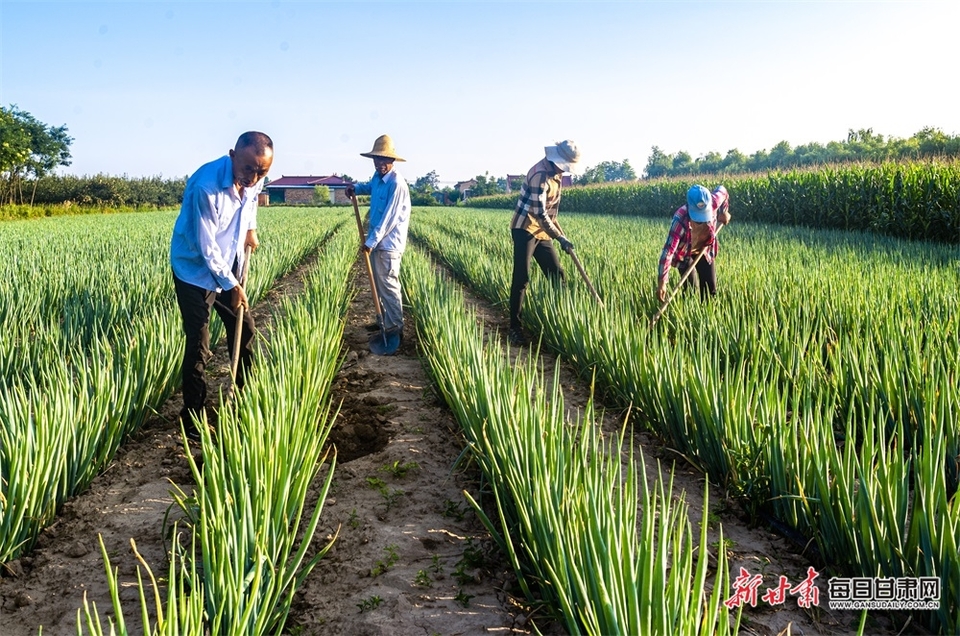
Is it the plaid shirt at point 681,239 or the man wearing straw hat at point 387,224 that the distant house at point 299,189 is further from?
the plaid shirt at point 681,239

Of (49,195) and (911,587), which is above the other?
(49,195)

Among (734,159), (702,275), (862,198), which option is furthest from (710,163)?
(702,275)

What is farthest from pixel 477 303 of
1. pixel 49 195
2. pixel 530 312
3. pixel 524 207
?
pixel 49 195

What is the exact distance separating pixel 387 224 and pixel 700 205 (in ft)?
7.03

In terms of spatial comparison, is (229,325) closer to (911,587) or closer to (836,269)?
(911,587)

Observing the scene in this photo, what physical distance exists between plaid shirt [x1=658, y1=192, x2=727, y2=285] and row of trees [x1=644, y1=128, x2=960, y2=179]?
1295 centimetres

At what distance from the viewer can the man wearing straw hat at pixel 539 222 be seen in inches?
180

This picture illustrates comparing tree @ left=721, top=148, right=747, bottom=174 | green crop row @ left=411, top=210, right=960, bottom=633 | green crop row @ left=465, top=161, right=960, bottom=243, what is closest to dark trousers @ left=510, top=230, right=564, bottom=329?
green crop row @ left=411, top=210, right=960, bottom=633

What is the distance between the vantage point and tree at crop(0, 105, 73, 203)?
2947cm

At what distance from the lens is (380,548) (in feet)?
7.39

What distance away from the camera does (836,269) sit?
5.79m

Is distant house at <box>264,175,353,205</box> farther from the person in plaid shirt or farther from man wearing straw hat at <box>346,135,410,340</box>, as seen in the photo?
the person in plaid shirt

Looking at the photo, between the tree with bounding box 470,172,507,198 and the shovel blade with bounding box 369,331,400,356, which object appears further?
the tree with bounding box 470,172,507,198

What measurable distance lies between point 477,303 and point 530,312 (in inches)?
66.4
